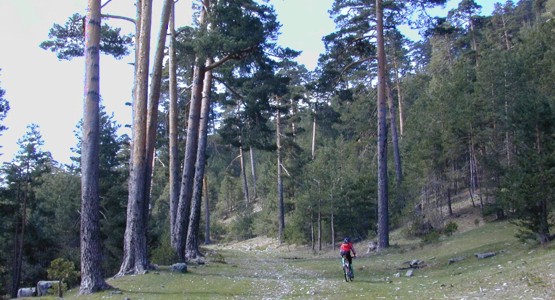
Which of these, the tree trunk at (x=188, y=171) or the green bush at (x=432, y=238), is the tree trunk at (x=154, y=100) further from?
the green bush at (x=432, y=238)

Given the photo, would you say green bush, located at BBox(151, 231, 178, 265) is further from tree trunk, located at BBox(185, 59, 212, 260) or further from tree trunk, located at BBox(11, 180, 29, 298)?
tree trunk, located at BBox(11, 180, 29, 298)

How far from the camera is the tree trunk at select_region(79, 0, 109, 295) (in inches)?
575

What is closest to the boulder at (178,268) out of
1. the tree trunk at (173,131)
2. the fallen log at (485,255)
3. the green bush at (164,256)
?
the green bush at (164,256)

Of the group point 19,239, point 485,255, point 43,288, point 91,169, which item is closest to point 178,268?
point 43,288

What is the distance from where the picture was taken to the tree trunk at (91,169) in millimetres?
14602

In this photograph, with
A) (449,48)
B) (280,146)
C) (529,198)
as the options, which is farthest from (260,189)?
(529,198)

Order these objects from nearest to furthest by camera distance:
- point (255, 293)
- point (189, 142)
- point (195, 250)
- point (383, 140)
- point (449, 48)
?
point (255, 293) < point (189, 142) < point (195, 250) < point (383, 140) < point (449, 48)

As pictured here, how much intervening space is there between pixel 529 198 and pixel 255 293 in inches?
368

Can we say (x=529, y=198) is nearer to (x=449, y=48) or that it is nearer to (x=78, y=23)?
(x=78, y=23)

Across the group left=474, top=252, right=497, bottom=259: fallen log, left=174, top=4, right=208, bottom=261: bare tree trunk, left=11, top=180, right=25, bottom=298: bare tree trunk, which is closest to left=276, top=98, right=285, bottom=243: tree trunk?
left=11, top=180, right=25, bottom=298: bare tree trunk

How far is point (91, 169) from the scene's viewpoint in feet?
49.9

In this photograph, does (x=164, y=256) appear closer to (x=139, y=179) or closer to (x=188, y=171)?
(x=188, y=171)

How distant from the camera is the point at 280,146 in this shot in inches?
1914

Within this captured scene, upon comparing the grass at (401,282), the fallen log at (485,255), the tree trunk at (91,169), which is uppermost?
the tree trunk at (91,169)
